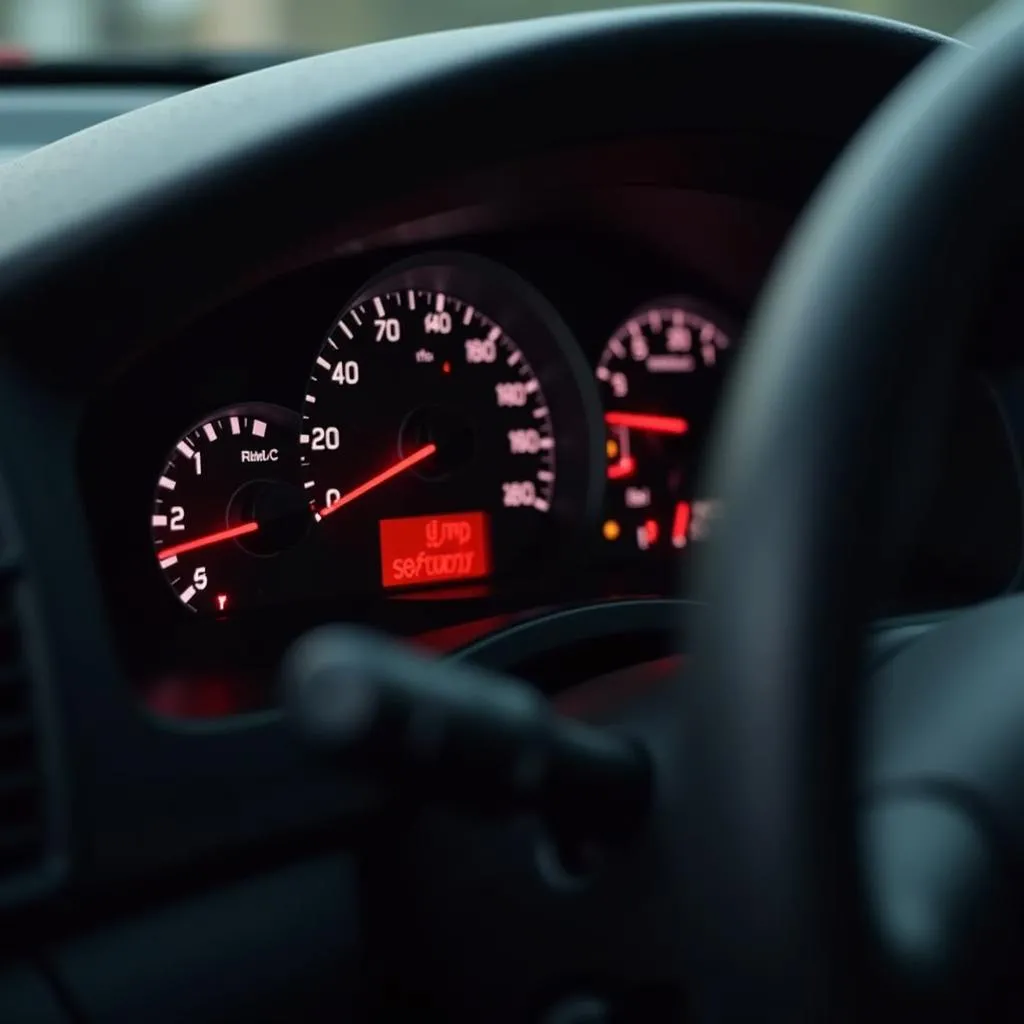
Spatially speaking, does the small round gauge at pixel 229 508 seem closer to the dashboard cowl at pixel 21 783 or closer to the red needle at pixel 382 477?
the red needle at pixel 382 477

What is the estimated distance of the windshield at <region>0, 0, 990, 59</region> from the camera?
7.42 ft

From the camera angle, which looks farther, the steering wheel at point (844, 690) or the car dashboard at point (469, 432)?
the car dashboard at point (469, 432)

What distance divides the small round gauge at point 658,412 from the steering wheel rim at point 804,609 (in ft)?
3.55

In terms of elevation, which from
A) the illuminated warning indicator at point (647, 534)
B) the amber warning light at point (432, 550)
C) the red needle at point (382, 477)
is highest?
the red needle at point (382, 477)

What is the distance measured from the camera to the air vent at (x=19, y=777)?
1.19 meters

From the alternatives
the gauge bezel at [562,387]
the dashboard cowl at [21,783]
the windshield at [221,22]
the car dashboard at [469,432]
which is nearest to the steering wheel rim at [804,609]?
the dashboard cowl at [21,783]

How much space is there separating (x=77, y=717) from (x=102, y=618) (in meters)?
0.07

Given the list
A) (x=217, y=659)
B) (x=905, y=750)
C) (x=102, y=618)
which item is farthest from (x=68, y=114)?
(x=905, y=750)

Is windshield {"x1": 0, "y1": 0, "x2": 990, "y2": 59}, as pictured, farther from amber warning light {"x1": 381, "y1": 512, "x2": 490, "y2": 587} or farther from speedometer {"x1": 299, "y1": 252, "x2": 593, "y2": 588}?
amber warning light {"x1": 381, "y1": 512, "x2": 490, "y2": 587}

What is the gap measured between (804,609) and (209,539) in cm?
91

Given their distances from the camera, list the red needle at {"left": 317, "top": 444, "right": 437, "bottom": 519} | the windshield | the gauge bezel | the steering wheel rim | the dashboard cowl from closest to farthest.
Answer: the steering wheel rim < the dashboard cowl < the red needle at {"left": 317, "top": 444, "right": 437, "bottom": 519} < the gauge bezel < the windshield

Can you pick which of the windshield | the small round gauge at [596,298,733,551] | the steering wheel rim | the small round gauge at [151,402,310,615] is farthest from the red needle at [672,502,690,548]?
the steering wheel rim

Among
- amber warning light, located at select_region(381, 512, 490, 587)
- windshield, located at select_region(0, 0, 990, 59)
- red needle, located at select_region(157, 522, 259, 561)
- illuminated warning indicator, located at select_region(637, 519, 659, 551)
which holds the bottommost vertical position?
illuminated warning indicator, located at select_region(637, 519, 659, 551)

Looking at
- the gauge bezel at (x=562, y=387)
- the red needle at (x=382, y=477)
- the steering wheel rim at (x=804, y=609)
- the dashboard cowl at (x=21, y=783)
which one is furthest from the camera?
the gauge bezel at (x=562, y=387)
